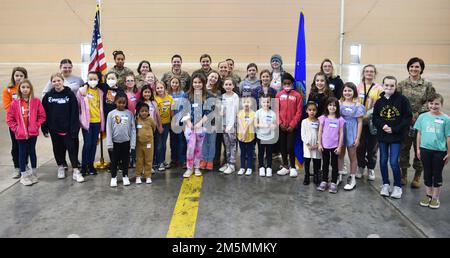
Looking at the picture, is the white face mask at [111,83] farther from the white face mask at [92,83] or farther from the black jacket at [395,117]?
the black jacket at [395,117]

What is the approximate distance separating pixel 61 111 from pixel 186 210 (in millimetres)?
2166

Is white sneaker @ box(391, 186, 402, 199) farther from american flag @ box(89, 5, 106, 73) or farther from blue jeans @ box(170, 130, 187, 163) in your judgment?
american flag @ box(89, 5, 106, 73)

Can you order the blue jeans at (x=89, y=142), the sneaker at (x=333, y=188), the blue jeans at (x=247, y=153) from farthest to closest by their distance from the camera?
the blue jeans at (x=247, y=153)
the blue jeans at (x=89, y=142)
the sneaker at (x=333, y=188)

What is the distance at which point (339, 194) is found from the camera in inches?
184

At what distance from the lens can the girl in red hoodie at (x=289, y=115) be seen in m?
5.25

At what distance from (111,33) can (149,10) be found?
7.36 feet

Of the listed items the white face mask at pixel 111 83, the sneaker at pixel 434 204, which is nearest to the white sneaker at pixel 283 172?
the sneaker at pixel 434 204

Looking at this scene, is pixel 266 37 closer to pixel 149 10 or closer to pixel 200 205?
pixel 149 10

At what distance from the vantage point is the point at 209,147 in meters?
5.59

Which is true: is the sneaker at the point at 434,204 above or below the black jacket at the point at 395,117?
below

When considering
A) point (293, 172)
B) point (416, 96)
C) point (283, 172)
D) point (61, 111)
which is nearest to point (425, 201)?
point (416, 96)

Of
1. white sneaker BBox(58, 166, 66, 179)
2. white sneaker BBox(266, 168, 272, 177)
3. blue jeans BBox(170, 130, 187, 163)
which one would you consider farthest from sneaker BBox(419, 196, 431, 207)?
white sneaker BBox(58, 166, 66, 179)

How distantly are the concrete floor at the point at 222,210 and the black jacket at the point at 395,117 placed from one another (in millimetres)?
697

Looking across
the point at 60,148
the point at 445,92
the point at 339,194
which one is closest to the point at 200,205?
the point at 339,194
